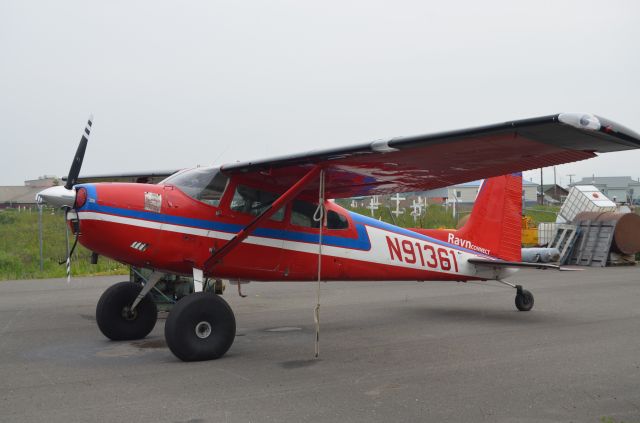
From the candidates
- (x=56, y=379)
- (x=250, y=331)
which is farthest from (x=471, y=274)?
(x=56, y=379)

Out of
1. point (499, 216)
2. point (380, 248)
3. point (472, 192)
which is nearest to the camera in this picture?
point (380, 248)

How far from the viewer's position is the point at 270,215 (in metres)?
8.26

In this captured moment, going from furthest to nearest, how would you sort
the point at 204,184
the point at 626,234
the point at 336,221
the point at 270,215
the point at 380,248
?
the point at 626,234, the point at 380,248, the point at 336,221, the point at 204,184, the point at 270,215

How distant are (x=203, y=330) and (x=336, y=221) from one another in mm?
2955

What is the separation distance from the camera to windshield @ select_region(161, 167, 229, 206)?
8.42 metres

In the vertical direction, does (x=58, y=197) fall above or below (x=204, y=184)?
below

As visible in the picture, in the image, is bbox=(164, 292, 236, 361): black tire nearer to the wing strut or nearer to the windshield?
the wing strut

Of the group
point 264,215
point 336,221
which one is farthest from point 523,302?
point 264,215

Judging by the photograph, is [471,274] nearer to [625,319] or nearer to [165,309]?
[625,319]

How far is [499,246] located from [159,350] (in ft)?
22.0

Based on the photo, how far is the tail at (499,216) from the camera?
1188 cm

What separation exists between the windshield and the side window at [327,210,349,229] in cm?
182

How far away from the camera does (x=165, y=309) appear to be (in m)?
11.2

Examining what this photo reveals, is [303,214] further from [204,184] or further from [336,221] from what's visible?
[204,184]
